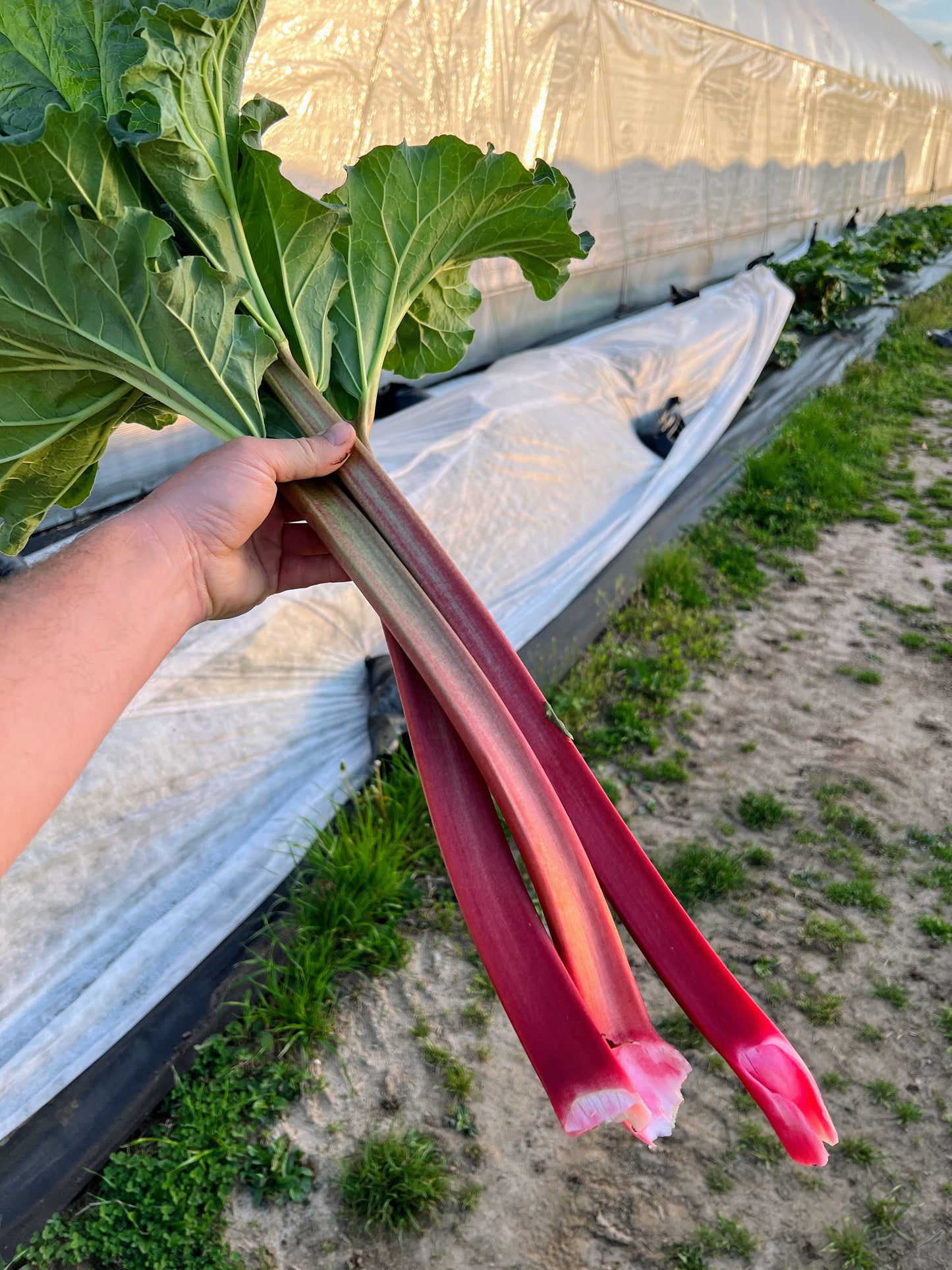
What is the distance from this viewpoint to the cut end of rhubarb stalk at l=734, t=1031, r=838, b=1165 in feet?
3.91

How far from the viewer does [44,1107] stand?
2.12 m

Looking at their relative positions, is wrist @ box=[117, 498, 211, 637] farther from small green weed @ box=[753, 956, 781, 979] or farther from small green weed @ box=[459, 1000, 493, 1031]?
small green weed @ box=[753, 956, 781, 979]

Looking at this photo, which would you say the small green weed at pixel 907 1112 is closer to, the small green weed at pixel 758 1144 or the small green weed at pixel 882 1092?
the small green weed at pixel 882 1092

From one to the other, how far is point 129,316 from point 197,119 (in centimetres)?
34

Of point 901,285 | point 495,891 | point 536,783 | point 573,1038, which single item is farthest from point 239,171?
point 901,285

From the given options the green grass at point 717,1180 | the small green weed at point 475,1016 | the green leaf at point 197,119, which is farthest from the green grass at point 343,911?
the green leaf at point 197,119

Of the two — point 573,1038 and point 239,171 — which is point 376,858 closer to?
point 573,1038

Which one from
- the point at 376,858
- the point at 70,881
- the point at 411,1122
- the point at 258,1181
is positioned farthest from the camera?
the point at 376,858

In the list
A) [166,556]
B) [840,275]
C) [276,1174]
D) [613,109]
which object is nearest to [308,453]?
[166,556]

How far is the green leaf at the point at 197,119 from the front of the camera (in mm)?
1179

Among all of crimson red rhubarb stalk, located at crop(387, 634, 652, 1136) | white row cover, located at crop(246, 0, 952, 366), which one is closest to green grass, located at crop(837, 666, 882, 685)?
white row cover, located at crop(246, 0, 952, 366)

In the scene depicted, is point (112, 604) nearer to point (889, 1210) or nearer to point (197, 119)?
point (197, 119)

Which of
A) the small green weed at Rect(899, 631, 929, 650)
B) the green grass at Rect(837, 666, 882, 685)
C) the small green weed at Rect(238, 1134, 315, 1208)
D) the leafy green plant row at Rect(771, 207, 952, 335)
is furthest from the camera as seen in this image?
the leafy green plant row at Rect(771, 207, 952, 335)

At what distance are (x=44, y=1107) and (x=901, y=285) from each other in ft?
40.0
